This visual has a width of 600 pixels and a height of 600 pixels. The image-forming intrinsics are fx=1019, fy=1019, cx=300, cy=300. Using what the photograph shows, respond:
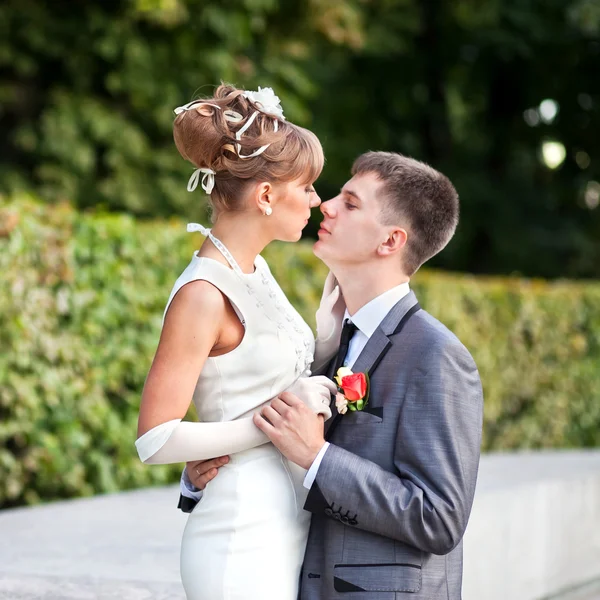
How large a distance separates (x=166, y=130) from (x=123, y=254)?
5836 millimetres

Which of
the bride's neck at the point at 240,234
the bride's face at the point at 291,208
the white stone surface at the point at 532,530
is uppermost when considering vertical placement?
the bride's face at the point at 291,208

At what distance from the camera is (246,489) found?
240 cm

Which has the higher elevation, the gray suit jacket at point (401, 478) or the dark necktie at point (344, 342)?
the dark necktie at point (344, 342)

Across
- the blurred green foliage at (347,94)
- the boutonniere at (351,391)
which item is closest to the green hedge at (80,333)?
the boutonniere at (351,391)

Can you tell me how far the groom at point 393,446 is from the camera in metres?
2.34

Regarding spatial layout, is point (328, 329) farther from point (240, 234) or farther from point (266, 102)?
point (266, 102)

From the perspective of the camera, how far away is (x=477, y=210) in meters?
17.2

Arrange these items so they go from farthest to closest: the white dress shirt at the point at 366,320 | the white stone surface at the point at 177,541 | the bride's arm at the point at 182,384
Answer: the white stone surface at the point at 177,541 < the white dress shirt at the point at 366,320 < the bride's arm at the point at 182,384

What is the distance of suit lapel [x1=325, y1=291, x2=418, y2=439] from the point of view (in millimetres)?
2484

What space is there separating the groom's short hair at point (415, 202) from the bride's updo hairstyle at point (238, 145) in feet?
0.68

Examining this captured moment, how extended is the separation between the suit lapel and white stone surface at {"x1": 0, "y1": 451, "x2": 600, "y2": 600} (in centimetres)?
116

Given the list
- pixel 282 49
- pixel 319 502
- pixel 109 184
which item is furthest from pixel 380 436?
pixel 282 49

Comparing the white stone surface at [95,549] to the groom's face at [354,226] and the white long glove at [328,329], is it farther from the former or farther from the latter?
the groom's face at [354,226]

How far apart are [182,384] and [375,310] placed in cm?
56
